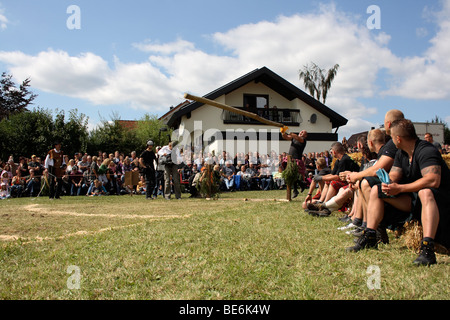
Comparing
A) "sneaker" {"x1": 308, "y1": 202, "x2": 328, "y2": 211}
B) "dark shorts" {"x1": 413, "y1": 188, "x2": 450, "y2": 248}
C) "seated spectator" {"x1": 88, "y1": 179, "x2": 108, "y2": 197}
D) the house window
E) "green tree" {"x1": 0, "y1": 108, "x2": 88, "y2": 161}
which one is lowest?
"seated spectator" {"x1": 88, "y1": 179, "x2": 108, "y2": 197}

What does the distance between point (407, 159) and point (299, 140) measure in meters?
5.94

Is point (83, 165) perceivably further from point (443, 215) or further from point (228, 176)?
point (443, 215)

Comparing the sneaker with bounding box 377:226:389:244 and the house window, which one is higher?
the house window

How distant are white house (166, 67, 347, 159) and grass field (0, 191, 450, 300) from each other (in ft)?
67.0

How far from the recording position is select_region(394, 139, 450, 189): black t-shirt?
3434mm

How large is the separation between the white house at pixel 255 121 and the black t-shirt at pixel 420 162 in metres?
21.4

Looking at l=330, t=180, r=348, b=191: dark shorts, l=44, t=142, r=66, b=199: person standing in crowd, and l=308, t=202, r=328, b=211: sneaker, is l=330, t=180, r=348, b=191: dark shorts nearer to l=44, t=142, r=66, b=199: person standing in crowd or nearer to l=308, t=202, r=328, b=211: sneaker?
l=308, t=202, r=328, b=211: sneaker

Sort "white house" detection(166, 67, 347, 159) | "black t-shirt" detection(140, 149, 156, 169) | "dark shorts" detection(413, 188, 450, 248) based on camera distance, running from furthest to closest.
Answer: "white house" detection(166, 67, 347, 159) < "black t-shirt" detection(140, 149, 156, 169) < "dark shorts" detection(413, 188, 450, 248)

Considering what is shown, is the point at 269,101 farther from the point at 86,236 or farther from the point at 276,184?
the point at 86,236

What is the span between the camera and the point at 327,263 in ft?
Answer: 10.8

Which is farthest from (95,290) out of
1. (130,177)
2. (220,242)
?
(130,177)

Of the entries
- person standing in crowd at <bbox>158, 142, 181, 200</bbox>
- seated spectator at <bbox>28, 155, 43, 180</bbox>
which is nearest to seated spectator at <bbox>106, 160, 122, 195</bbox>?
seated spectator at <bbox>28, 155, 43, 180</bbox>

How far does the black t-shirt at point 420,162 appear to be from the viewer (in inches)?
135

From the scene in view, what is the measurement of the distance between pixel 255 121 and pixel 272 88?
356 cm
